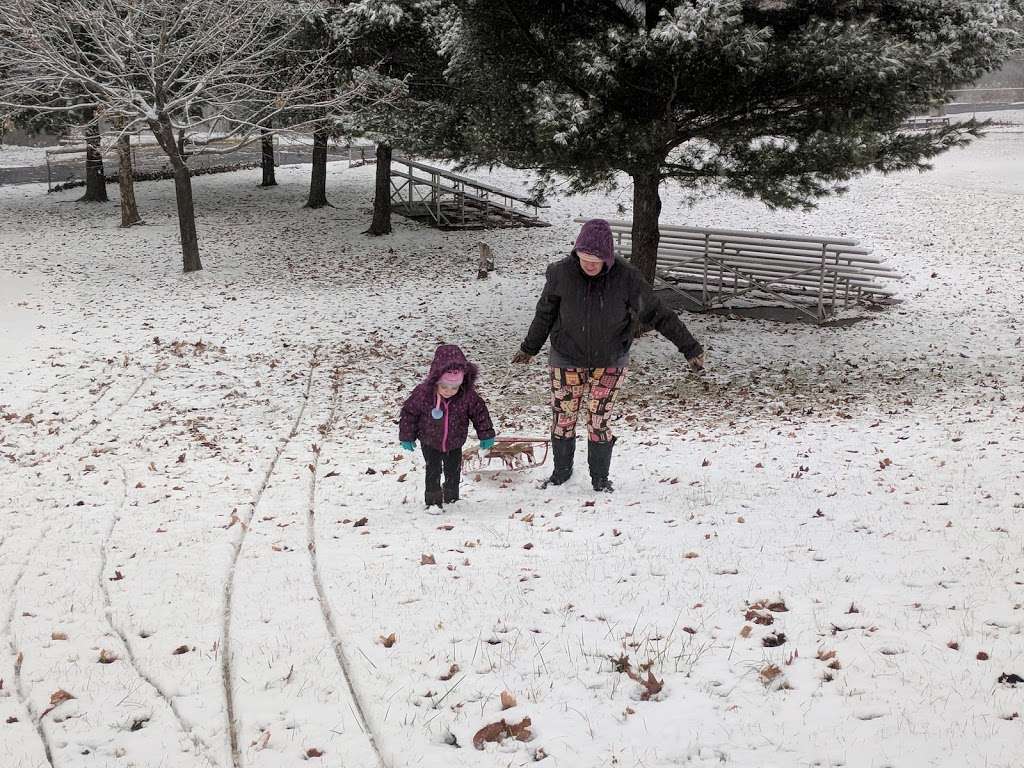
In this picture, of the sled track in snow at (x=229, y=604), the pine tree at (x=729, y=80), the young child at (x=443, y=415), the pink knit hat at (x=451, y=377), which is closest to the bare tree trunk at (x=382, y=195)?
the pine tree at (x=729, y=80)

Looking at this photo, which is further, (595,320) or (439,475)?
(439,475)

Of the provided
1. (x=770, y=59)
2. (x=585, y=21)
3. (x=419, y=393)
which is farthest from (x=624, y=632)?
(x=585, y=21)

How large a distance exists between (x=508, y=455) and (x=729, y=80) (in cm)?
533

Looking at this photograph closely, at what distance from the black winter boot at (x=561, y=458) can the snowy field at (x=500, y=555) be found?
0.34 ft

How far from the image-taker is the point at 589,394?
6.62 metres

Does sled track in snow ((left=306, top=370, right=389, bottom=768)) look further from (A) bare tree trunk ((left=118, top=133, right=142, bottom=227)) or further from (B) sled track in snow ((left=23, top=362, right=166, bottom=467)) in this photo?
(A) bare tree trunk ((left=118, top=133, right=142, bottom=227))

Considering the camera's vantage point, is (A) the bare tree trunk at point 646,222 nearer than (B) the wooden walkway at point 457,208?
Yes

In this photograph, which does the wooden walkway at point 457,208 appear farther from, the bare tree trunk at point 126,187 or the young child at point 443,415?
the young child at point 443,415

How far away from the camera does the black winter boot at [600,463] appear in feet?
22.1

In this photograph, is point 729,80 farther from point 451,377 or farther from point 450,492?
point 450,492

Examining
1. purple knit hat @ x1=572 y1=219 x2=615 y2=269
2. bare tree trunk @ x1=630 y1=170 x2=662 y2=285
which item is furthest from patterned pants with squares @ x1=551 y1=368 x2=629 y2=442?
bare tree trunk @ x1=630 y1=170 x2=662 y2=285

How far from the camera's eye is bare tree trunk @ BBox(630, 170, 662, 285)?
1244 cm

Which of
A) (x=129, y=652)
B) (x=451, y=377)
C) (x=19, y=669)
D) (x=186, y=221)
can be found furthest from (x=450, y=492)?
(x=186, y=221)

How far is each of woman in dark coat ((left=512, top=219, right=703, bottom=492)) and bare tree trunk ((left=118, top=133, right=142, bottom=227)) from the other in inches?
686
